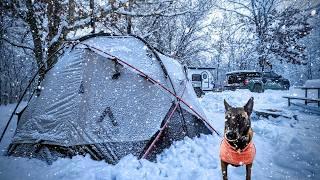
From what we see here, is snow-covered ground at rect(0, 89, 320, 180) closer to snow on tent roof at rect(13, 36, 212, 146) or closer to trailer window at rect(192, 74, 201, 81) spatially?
snow on tent roof at rect(13, 36, 212, 146)

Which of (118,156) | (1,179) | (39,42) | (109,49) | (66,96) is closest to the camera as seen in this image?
(1,179)

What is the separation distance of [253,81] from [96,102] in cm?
1603

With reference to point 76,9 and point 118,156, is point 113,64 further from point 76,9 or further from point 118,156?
point 76,9

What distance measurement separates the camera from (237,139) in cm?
379

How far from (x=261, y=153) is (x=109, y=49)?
3830 millimetres

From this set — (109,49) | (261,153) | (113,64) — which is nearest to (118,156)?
(113,64)

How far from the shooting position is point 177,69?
7145 millimetres

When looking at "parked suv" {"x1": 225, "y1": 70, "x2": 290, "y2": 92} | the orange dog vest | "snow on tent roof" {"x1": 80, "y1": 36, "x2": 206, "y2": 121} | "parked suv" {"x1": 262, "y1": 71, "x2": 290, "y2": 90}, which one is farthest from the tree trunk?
"parked suv" {"x1": 262, "y1": 71, "x2": 290, "y2": 90}

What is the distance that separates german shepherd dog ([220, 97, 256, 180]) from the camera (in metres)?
3.74

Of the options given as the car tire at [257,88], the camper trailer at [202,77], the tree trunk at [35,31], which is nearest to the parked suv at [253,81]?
the car tire at [257,88]

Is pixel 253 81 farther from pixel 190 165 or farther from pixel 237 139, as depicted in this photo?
pixel 237 139

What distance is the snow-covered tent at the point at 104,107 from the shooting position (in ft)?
16.5

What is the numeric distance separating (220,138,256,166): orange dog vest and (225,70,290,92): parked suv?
16.1 m

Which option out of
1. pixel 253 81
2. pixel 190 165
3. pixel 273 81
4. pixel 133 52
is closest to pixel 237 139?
pixel 190 165
